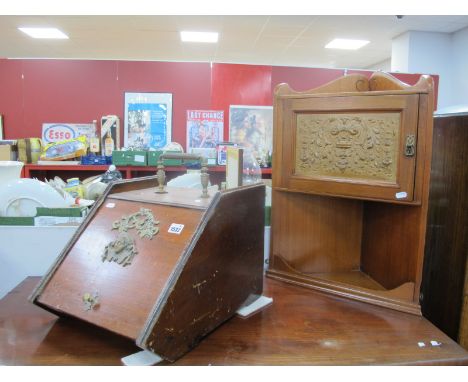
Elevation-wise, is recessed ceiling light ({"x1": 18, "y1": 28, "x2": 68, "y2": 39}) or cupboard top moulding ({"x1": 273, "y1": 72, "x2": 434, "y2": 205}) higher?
recessed ceiling light ({"x1": 18, "y1": 28, "x2": 68, "y2": 39})

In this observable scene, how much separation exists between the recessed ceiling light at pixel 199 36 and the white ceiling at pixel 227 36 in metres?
0.12

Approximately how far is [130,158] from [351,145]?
2838 millimetres

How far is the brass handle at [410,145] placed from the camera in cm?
114

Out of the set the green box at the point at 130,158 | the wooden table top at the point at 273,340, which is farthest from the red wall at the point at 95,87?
the wooden table top at the point at 273,340

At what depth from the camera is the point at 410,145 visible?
3.75 ft

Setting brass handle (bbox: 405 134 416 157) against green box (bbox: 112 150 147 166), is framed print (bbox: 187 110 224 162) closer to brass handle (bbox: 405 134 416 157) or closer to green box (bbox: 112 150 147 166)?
green box (bbox: 112 150 147 166)

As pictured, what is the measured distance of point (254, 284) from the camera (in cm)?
120

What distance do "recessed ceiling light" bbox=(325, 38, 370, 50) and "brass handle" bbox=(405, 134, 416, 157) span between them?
604cm

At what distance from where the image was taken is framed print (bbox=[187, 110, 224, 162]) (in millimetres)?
4484

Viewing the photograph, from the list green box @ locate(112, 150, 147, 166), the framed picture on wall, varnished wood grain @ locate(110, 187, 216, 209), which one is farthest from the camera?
the framed picture on wall

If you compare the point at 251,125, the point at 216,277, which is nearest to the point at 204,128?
the point at 251,125

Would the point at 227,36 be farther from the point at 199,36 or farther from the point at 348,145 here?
the point at 348,145

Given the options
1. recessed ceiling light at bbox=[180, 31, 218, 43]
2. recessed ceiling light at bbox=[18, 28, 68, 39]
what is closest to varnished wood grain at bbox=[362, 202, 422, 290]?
recessed ceiling light at bbox=[180, 31, 218, 43]

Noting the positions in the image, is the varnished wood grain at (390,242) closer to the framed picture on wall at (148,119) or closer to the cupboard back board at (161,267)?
the cupboard back board at (161,267)
